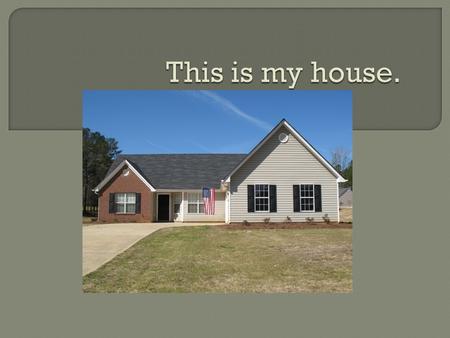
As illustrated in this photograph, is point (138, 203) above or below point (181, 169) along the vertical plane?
below

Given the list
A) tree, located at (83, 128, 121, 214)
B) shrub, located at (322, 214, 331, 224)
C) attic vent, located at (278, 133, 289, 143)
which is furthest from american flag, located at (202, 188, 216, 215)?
shrub, located at (322, 214, 331, 224)

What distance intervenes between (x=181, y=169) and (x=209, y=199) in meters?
2.88

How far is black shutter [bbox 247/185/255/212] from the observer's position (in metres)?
18.7

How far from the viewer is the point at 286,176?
18.4 m

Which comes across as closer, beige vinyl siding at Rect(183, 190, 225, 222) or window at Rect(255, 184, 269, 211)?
window at Rect(255, 184, 269, 211)

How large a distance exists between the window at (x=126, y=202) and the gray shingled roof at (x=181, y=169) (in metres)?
1.58

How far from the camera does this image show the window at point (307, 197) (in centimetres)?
1839

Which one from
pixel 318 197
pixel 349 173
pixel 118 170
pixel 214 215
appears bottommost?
pixel 214 215

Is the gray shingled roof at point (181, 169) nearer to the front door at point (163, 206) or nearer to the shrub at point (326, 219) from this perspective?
the front door at point (163, 206)

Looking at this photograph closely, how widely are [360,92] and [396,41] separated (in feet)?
3.39

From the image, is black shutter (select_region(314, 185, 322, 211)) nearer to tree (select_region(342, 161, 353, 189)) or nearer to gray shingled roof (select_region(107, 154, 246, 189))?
tree (select_region(342, 161, 353, 189))

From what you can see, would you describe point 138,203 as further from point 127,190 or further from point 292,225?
point 292,225

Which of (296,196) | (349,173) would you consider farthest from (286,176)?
(349,173)

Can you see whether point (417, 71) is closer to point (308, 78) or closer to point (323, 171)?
point (308, 78)
